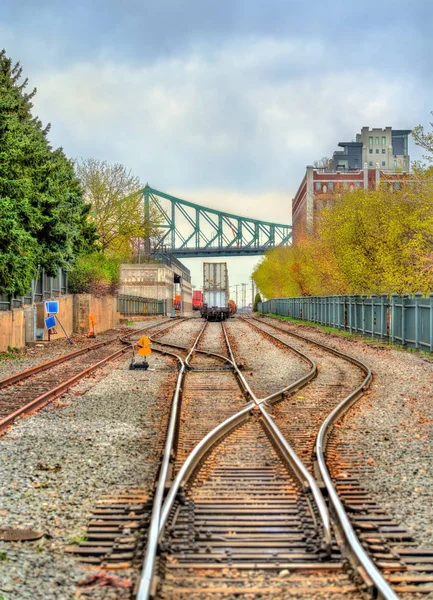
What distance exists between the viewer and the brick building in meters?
120

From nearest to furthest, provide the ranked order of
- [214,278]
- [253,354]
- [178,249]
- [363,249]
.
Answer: [253,354]
[363,249]
[214,278]
[178,249]

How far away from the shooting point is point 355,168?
144375mm

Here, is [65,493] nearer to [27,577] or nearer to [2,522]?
[2,522]

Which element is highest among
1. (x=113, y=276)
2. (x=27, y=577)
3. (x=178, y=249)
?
(x=178, y=249)

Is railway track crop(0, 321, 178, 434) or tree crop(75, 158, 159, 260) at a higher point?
tree crop(75, 158, 159, 260)

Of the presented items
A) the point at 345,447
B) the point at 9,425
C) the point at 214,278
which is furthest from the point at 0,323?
the point at 214,278

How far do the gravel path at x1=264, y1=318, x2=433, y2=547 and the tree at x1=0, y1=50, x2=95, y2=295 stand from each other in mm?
11556

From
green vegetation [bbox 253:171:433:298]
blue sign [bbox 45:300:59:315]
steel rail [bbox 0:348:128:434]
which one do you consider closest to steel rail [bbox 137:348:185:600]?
steel rail [bbox 0:348:128:434]

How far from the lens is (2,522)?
630 centimetres

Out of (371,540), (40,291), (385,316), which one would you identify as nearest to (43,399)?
(371,540)

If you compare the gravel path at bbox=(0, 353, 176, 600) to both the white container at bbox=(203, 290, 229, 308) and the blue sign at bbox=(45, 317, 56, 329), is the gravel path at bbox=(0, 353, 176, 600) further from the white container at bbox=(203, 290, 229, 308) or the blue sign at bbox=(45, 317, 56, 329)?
the white container at bbox=(203, 290, 229, 308)

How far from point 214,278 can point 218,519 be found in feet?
206

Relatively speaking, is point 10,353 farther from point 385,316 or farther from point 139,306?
point 139,306

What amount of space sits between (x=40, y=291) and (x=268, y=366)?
17.3 metres
